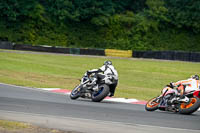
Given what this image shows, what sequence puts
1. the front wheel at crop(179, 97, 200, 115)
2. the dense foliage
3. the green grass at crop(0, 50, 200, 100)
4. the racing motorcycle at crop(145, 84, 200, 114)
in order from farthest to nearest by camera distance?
the dense foliage
the green grass at crop(0, 50, 200, 100)
the racing motorcycle at crop(145, 84, 200, 114)
the front wheel at crop(179, 97, 200, 115)

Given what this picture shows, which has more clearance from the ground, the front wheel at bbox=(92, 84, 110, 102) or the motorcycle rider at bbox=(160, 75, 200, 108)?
the motorcycle rider at bbox=(160, 75, 200, 108)

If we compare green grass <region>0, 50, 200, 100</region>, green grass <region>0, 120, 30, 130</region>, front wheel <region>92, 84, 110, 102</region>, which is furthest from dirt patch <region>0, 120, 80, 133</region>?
green grass <region>0, 50, 200, 100</region>

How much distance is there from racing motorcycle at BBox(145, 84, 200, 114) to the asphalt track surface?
244 mm

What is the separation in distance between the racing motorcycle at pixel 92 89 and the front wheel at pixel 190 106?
8.85 ft

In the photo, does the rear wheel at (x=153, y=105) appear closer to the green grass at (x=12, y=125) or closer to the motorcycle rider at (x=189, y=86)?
the motorcycle rider at (x=189, y=86)

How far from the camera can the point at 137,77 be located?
24.7 meters

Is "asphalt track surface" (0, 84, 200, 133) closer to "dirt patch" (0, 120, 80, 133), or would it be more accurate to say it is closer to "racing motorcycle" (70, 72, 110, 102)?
"dirt patch" (0, 120, 80, 133)

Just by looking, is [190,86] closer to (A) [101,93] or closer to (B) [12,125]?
(A) [101,93]

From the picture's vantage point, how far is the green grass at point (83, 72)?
1936cm

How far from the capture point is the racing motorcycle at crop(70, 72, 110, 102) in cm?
1278

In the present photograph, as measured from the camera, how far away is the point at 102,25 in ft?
170

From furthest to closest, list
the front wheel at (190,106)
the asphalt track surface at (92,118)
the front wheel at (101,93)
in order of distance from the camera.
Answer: the front wheel at (101,93) → the front wheel at (190,106) → the asphalt track surface at (92,118)

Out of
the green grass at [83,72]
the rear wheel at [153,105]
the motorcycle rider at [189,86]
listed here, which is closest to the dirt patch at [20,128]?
the rear wheel at [153,105]

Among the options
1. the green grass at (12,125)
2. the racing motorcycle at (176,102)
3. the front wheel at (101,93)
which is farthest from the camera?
the front wheel at (101,93)
